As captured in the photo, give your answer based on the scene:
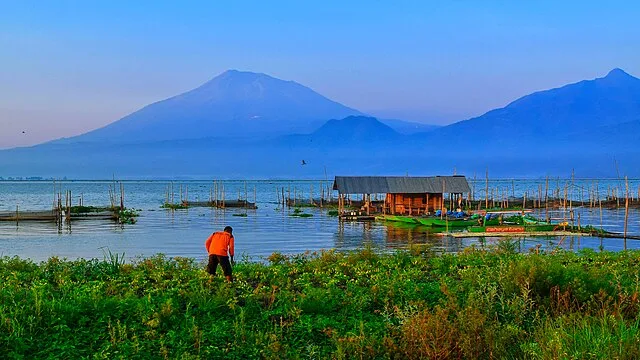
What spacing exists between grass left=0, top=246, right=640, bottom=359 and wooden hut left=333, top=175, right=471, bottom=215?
31.5 m

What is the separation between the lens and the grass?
7.00 meters

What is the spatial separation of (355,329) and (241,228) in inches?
1189

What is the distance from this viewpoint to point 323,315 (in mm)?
8578

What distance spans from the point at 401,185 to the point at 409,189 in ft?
2.01

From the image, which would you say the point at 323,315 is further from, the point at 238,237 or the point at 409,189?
the point at 409,189

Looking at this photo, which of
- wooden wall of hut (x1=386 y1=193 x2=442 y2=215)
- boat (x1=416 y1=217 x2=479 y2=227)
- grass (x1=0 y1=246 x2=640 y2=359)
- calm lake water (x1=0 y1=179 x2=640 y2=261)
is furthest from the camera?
wooden wall of hut (x1=386 y1=193 x2=442 y2=215)

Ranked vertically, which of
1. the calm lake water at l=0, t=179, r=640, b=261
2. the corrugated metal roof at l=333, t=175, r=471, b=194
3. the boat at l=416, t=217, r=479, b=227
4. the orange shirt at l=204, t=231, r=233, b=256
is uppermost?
the corrugated metal roof at l=333, t=175, r=471, b=194

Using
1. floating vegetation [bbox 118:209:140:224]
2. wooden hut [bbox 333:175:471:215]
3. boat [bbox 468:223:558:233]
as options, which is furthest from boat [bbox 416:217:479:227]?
floating vegetation [bbox 118:209:140:224]

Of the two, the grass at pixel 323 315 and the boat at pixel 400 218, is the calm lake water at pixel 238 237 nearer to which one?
the boat at pixel 400 218

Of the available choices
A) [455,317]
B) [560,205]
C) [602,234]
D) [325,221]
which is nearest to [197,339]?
[455,317]

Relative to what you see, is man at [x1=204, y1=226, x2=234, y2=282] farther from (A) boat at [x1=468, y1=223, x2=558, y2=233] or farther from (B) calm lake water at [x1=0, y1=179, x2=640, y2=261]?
(A) boat at [x1=468, y1=223, x2=558, y2=233]

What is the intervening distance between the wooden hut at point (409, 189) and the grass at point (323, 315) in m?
31.5

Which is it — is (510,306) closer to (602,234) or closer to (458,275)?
(458,275)

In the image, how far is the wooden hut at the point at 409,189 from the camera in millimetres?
42812
